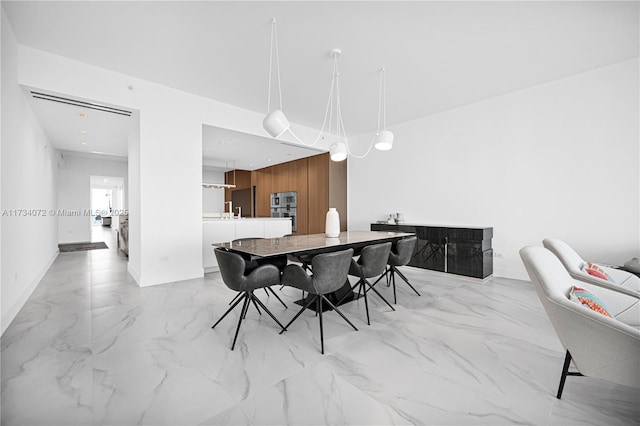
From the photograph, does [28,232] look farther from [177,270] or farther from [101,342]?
[101,342]

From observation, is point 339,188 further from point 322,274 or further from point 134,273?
point 322,274

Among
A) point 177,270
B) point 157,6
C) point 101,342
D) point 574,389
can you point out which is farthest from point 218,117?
point 574,389

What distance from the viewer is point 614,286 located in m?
2.01

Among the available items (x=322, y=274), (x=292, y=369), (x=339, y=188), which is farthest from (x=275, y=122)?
(x=339, y=188)

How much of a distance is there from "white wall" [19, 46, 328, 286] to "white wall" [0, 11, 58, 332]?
604 mm

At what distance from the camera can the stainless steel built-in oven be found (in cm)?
733

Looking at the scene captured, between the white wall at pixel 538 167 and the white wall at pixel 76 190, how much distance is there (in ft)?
27.9

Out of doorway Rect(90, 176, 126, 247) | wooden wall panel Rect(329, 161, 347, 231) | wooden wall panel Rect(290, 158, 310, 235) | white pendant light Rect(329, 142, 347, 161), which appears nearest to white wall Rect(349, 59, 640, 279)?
wooden wall panel Rect(329, 161, 347, 231)

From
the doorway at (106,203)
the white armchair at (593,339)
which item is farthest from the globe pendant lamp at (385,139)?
the doorway at (106,203)

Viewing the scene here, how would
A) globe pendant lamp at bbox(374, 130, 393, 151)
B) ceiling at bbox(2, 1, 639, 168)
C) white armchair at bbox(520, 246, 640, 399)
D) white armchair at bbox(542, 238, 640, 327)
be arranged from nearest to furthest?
white armchair at bbox(520, 246, 640, 399), white armchair at bbox(542, 238, 640, 327), ceiling at bbox(2, 1, 639, 168), globe pendant lamp at bbox(374, 130, 393, 151)

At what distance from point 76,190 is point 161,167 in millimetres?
6107

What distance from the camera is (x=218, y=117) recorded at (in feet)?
14.5

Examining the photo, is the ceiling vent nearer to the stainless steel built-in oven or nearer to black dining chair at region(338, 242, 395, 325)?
black dining chair at region(338, 242, 395, 325)

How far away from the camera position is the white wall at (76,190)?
766 cm
